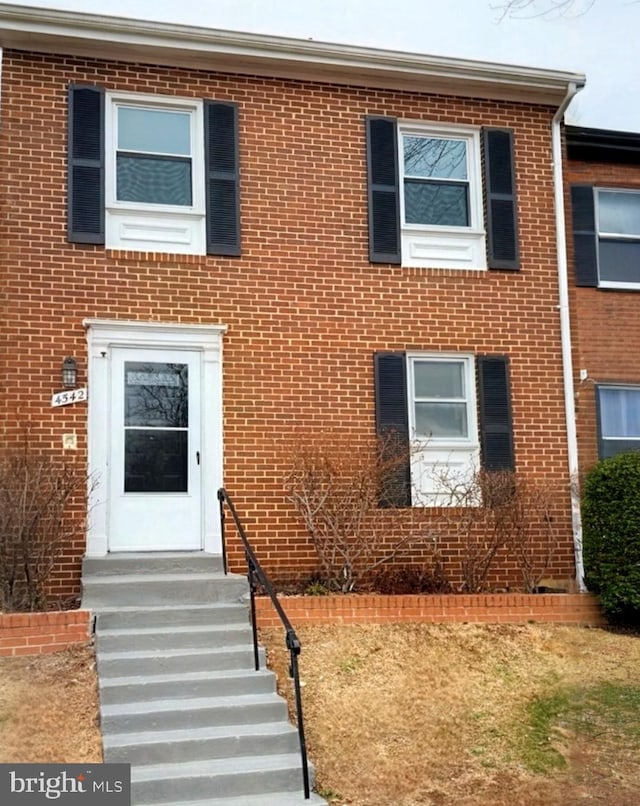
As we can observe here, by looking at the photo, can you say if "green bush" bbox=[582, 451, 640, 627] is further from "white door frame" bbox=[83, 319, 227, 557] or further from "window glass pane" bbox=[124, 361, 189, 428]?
"window glass pane" bbox=[124, 361, 189, 428]

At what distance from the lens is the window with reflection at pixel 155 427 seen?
9.84 metres

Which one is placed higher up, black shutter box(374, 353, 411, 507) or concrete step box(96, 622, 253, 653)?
black shutter box(374, 353, 411, 507)

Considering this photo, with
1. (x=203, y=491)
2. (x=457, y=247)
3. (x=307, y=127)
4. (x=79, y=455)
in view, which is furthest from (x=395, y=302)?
(x=79, y=455)

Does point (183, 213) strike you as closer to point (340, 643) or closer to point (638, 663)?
point (340, 643)

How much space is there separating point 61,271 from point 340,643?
4.80 m

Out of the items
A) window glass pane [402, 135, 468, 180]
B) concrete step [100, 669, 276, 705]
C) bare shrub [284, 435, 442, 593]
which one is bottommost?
concrete step [100, 669, 276, 705]

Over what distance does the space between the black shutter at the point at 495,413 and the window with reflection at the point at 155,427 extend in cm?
340

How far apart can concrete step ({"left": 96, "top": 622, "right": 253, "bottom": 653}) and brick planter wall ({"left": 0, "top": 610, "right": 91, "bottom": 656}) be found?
20cm

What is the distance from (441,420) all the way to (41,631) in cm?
511

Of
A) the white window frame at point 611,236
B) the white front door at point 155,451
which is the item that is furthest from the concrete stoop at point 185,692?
the white window frame at point 611,236

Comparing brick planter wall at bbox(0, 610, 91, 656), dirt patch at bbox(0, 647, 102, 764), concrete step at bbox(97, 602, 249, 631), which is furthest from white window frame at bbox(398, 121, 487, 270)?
dirt patch at bbox(0, 647, 102, 764)

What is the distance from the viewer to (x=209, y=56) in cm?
1038

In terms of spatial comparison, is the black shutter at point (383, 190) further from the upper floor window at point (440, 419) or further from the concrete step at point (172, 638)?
the concrete step at point (172, 638)

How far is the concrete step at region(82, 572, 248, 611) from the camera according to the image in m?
8.58
